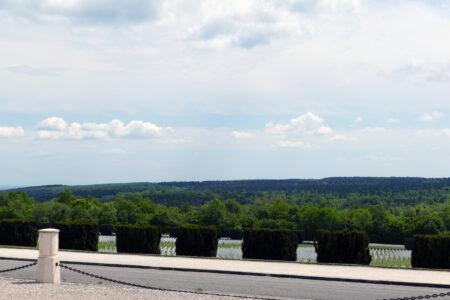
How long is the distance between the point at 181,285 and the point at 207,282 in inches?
34.2

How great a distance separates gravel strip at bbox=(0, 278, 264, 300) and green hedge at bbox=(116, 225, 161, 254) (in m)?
10.4

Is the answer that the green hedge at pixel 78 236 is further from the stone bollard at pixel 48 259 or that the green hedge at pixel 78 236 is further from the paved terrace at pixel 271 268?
the stone bollard at pixel 48 259

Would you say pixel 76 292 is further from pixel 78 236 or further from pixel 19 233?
pixel 19 233

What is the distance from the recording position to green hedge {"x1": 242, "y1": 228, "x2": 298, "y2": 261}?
903 inches

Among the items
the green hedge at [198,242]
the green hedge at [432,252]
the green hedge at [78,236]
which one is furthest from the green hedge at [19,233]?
the green hedge at [432,252]

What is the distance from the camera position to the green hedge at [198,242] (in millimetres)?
24312

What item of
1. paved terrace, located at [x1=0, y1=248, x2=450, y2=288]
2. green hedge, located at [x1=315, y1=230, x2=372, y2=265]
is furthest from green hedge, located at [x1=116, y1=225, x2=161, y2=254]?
green hedge, located at [x1=315, y1=230, x2=372, y2=265]

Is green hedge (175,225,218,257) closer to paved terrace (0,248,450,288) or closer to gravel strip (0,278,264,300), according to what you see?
paved terrace (0,248,450,288)

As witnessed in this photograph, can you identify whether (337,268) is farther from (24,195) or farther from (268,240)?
(24,195)

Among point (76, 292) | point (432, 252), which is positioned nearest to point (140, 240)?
point (76, 292)

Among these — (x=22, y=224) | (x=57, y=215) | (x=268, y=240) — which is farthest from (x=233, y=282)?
(x=57, y=215)

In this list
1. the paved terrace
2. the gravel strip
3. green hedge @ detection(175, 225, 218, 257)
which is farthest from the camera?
green hedge @ detection(175, 225, 218, 257)

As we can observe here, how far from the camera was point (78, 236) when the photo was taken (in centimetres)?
2606

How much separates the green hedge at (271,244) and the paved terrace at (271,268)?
2.25 meters
